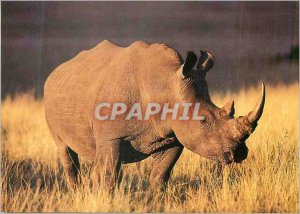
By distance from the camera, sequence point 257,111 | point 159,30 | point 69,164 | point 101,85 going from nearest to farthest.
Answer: point 257,111
point 101,85
point 69,164
point 159,30

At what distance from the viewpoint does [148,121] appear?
32.6ft

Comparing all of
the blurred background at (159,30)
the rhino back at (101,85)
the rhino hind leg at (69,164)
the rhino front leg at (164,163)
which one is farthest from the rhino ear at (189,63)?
the rhino hind leg at (69,164)

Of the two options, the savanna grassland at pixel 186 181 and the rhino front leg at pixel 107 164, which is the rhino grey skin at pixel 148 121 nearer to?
the rhino front leg at pixel 107 164

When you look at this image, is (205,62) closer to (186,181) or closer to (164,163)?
(164,163)

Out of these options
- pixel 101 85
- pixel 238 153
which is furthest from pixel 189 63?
pixel 101 85

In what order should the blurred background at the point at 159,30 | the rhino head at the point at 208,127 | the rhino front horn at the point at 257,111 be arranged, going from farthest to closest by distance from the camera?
the blurred background at the point at 159,30 < the rhino head at the point at 208,127 < the rhino front horn at the point at 257,111

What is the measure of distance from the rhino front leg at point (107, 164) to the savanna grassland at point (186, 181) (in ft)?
0.45

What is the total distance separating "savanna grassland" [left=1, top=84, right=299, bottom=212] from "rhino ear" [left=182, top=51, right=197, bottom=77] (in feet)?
4.67

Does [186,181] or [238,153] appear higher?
[238,153]

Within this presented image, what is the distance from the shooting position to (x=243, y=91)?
13586 mm

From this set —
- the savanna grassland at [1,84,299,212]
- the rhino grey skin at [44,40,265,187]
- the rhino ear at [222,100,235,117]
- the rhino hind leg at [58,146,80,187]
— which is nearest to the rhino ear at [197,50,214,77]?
the rhino grey skin at [44,40,265,187]

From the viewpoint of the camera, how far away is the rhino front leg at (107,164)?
9898 millimetres

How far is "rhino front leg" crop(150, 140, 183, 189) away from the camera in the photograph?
10.4m

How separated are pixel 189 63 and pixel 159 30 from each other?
2.42m
